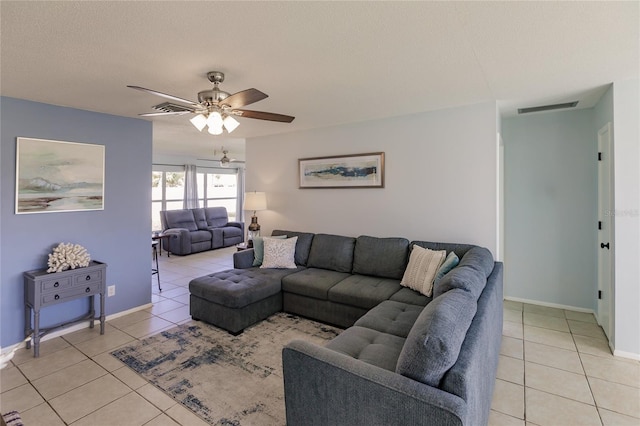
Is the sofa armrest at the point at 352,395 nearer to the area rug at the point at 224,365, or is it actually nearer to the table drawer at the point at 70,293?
the area rug at the point at 224,365

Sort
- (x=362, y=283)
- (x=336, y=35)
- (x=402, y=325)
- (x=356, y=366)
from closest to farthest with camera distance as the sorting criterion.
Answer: (x=356, y=366), (x=336, y=35), (x=402, y=325), (x=362, y=283)

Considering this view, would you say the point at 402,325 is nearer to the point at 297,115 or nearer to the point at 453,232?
the point at 453,232

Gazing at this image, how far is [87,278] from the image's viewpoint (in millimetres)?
3184

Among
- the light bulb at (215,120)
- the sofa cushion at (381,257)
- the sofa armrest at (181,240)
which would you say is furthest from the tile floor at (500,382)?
the sofa armrest at (181,240)

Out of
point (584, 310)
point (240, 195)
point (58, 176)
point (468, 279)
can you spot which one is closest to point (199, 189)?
point (240, 195)

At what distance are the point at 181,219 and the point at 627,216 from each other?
7.84m

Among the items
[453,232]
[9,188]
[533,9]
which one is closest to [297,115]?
[453,232]

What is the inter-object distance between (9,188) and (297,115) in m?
2.95

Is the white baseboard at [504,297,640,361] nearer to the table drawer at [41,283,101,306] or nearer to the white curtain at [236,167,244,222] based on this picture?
the table drawer at [41,283,101,306]

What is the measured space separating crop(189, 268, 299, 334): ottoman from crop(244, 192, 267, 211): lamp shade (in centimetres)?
128

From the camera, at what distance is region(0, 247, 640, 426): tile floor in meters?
2.05

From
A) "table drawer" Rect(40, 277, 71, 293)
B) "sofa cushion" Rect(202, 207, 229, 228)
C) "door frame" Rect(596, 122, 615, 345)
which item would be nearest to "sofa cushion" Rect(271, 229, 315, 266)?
"table drawer" Rect(40, 277, 71, 293)

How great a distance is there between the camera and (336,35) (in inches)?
72.3

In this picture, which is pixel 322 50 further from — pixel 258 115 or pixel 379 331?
pixel 379 331
